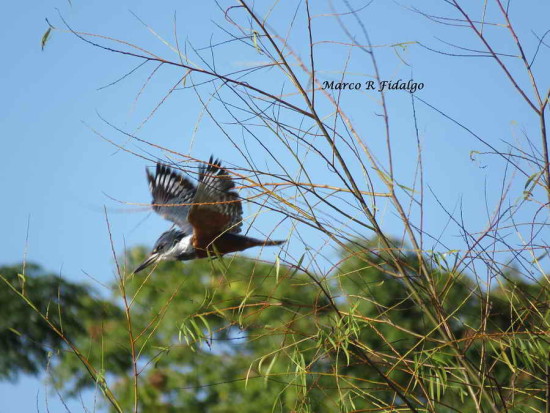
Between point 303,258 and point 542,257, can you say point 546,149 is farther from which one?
point 303,258

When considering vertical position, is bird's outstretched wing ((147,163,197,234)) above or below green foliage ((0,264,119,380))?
above

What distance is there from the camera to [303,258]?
184cm

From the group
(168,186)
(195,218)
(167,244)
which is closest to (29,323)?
(167,244)

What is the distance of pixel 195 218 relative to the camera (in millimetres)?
4430

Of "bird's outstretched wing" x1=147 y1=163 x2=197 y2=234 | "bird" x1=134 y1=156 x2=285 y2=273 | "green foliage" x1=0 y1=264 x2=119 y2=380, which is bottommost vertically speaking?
"green foliage" x1=0 y1=264 x2=119 y2=380

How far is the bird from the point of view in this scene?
4.04 m

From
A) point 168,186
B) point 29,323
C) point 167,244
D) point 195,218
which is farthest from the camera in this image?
point 168,186

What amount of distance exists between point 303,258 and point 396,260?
27 cm

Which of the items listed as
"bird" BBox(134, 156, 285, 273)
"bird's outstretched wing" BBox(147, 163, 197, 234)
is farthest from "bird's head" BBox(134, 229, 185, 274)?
"bird's outstretched wing" BBox(147, 163, 197, 234)

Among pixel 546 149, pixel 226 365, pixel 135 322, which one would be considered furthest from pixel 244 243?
pixel 546 149

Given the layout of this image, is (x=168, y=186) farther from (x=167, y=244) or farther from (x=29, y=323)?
(x=29, y=323)

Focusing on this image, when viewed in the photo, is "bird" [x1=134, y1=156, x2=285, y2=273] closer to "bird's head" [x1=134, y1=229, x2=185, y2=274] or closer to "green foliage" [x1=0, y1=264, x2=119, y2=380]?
"bird's head" [x1=134, y1=229, x2=185, y2=274]

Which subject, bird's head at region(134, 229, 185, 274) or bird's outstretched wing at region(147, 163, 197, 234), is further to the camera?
bird's outstretched wing at region(147, 163, 197, 234)

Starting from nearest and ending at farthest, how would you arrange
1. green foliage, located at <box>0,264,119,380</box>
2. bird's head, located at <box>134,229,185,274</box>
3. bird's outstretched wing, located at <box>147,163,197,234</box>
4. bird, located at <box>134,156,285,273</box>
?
1. bird, located at <box>134,156,285,273</box>
2. bird's head, located at <box>134,229,185,274</box>
3. green foliage, located at <box>0,264,119,380</box>
4. bird's outstretched wing, located at <box>147,163,197,234</box>
